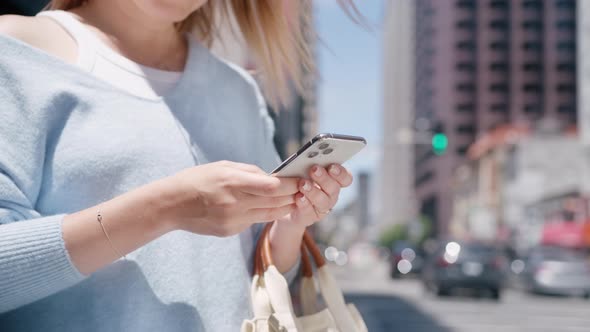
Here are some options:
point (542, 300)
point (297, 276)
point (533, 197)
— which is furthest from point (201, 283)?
point (533, 197)

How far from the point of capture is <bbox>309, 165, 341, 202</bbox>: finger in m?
1.35


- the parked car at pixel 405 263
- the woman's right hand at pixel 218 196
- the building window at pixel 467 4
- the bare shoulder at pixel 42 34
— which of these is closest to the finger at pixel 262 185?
the woman's right hand at pixel 218 196

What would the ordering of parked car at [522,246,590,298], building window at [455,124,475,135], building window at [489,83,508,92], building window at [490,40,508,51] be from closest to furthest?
parked car at [522,246,590,298], building window at [489,83,508,92], building window at [490,40,508,51], building window at [455,124,475,135]

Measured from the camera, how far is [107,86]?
1.48 m

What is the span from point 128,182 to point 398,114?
16532cm

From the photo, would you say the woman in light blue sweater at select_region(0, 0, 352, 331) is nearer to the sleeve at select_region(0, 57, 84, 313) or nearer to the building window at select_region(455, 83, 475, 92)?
the sleeve at select_region(0, 57, 84, 313)

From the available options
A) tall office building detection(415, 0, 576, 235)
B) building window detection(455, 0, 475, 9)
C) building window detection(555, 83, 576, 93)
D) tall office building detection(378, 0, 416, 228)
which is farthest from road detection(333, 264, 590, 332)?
tall office building detection(378, 0, 416, 228)

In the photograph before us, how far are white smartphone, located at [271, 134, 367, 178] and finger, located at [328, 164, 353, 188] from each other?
0.04ft

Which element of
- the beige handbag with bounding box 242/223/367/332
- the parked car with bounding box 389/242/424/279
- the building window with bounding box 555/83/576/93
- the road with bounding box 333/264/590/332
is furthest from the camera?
the building window with bounding box 555/83/576/93

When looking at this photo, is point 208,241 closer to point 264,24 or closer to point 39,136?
point 39,136

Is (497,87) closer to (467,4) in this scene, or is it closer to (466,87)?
(466,87)

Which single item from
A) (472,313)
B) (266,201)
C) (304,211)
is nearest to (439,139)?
(472,313)

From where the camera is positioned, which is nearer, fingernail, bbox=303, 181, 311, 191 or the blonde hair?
fingernail, bbox=303, 181, 311, 191

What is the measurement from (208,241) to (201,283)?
0.29 ft
